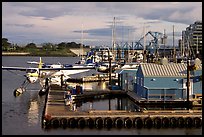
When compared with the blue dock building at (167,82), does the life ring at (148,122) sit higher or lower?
→ lower

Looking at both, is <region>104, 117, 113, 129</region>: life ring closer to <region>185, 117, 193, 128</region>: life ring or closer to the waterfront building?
<region>185, 117, 193, 128</region>: life ring

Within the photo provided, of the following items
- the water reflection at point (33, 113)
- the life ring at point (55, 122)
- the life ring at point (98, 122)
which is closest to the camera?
the life ring at point (55, 122)

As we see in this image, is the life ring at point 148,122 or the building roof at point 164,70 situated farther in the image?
the building roof at point 164,70

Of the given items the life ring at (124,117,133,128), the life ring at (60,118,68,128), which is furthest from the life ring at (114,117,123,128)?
the life ring at (60,118,68,128)

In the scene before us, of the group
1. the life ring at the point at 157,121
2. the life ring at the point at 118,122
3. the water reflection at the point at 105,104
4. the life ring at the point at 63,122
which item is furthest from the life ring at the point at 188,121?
the life ring at the point at 63,122

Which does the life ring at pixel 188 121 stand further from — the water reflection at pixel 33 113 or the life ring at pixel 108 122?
the water reflection at pixel 33 113

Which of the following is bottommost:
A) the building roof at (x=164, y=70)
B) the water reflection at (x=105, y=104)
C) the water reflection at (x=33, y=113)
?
the water reflection at (x=33, y=113)

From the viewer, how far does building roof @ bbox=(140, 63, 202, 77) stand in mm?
32969

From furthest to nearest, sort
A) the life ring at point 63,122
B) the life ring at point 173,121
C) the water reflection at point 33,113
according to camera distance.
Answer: the water reflection at point 33,113 → the life ring at point 173,121 → the life ring at point 63,122

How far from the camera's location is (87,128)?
23.9 m

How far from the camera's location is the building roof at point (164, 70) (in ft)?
108

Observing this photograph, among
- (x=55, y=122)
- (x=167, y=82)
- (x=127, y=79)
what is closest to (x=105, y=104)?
(x=167, y=82)

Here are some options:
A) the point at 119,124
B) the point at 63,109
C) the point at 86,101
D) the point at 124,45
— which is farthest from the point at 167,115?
the point at 124,45

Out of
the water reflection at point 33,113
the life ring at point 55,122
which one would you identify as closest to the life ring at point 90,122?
the life ring at point 55,122
